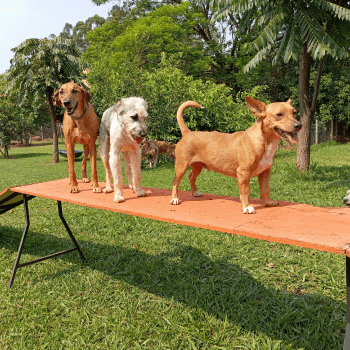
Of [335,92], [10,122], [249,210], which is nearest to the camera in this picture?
[249,210]

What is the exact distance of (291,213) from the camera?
220 cm

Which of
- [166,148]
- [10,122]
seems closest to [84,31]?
[10,122]

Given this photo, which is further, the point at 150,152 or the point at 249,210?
the point at 150,152

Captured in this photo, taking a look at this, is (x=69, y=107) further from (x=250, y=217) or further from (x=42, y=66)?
(x=42, y=66)

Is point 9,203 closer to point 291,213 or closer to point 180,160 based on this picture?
point 180,160

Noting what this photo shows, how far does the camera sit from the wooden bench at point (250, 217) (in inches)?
64.3

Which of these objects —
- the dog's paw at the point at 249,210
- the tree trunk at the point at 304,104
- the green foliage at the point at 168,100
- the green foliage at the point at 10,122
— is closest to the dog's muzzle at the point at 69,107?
the dog's paw at the point at 249,210

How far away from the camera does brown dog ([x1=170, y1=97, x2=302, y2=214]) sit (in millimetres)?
2072

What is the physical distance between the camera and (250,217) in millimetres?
2127

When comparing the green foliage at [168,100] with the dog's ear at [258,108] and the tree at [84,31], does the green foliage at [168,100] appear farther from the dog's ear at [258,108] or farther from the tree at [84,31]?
the tree at [84,31]

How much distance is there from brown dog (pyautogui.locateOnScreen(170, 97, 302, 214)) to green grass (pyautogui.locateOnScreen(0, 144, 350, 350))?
120 centimetres

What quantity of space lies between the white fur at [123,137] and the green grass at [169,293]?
121 cm

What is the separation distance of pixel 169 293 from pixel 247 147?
1937 millimetres

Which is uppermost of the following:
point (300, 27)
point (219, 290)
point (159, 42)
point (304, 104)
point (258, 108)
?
point (159, 42)
